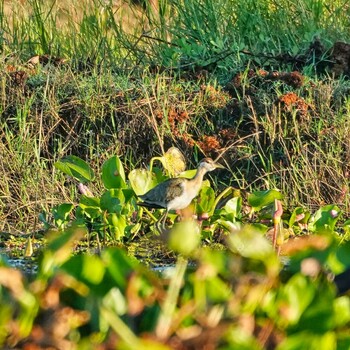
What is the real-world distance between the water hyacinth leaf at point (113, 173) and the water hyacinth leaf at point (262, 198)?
67 cm

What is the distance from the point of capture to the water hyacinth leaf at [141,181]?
532cm

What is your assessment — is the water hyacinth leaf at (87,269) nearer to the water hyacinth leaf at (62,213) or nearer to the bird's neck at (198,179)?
the bird's neck at (198,179)

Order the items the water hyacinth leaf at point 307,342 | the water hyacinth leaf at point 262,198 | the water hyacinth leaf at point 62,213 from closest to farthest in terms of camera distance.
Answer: the water hyacinth leaf at point 307,342, the water hyacinth leaf at point 262,198, the water hyacinth leaf at point 62,213

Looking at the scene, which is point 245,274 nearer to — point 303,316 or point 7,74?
point 303,316

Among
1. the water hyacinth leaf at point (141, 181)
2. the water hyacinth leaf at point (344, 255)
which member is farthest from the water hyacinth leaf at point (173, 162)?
→ the water hyacinth leaf at point (344, 255)

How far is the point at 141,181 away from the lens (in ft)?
17.6

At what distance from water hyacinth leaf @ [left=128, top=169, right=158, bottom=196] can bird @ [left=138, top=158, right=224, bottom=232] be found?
0.17 metres

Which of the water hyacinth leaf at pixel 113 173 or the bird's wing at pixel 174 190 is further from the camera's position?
the water hyacinth leaf at pixel 113 173

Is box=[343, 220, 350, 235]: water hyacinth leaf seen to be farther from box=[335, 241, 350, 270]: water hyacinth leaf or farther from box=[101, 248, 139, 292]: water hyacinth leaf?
box=[101, 248, 139, 292]: water hyacinth leaf

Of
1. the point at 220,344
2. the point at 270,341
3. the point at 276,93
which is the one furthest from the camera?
the point at 276,93

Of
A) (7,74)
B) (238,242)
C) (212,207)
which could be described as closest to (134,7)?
(7,74)

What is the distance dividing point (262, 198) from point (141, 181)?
0.65m

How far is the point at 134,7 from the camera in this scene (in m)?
8.83

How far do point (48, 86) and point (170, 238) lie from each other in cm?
497
